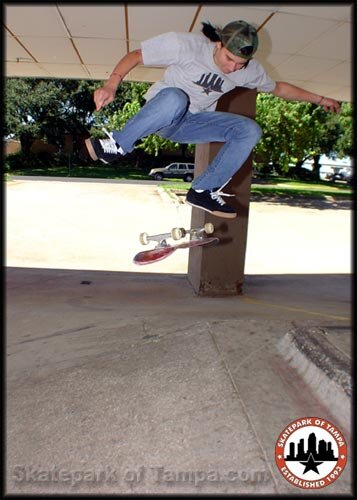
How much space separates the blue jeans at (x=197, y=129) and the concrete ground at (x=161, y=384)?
1125mm

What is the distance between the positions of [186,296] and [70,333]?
2.81 m

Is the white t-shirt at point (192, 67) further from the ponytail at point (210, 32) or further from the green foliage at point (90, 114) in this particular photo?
the green foliage at point (90, 114)

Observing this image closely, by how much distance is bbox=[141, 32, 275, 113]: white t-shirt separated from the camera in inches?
129

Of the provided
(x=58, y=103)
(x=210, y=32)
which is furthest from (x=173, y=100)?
(x=58, y=103)

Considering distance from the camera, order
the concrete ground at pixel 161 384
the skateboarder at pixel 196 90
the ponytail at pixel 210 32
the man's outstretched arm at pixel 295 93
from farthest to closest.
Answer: the man's outstretched arm at pixel 295 93
the ponytail at pixel 210 32
the skateboarder at pixel 196 90
the concrete ground at pixel 161 384

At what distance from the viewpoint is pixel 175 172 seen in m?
39.8

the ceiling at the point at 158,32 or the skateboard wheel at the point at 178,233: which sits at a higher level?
the ceiling at the point at 158,32

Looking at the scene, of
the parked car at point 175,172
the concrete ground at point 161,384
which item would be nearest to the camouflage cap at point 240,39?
the concrete ground at point 161,384

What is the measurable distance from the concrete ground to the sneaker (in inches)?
58.9

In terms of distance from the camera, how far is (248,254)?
47.1ft

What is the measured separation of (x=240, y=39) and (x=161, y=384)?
281 cm

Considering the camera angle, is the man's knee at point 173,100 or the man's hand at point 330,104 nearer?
the man's knee at point 173,100

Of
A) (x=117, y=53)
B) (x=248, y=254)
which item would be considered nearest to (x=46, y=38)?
(x=117, y=53)

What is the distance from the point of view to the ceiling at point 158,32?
5324mm
